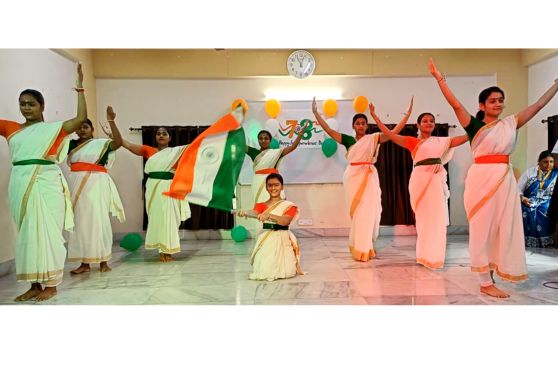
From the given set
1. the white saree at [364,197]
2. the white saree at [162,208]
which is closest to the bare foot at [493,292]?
the white saree at [364,197]

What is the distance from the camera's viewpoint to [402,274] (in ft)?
12.8

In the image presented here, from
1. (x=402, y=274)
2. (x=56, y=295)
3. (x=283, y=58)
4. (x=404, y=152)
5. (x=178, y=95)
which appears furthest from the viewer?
(x=404, y=152)

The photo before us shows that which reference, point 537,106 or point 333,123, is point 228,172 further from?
point 333,123

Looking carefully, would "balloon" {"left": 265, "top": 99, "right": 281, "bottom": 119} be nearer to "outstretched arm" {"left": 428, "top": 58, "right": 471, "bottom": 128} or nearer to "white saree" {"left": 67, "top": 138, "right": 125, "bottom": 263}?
"white saree" {"left": 67, "top": 138, "right": 125, "bottom": 263}

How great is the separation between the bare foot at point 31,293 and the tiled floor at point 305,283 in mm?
79

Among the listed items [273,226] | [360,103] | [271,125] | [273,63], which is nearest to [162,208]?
[273,226]

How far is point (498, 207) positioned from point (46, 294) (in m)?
3.33

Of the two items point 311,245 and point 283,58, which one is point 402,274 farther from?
point 283,58

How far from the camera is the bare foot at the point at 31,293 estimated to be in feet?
10.4

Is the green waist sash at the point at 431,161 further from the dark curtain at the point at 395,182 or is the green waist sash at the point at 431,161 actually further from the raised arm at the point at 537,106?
the dark curtain at the point at 395,182

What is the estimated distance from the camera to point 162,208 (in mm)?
4703

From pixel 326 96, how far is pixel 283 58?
90cm

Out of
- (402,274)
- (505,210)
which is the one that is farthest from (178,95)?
(505,210)

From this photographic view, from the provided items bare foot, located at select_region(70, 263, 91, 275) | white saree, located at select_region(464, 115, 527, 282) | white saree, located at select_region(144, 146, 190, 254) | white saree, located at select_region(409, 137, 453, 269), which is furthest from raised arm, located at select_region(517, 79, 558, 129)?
bare foot, located at select_region(70, 263, 91, 275)
